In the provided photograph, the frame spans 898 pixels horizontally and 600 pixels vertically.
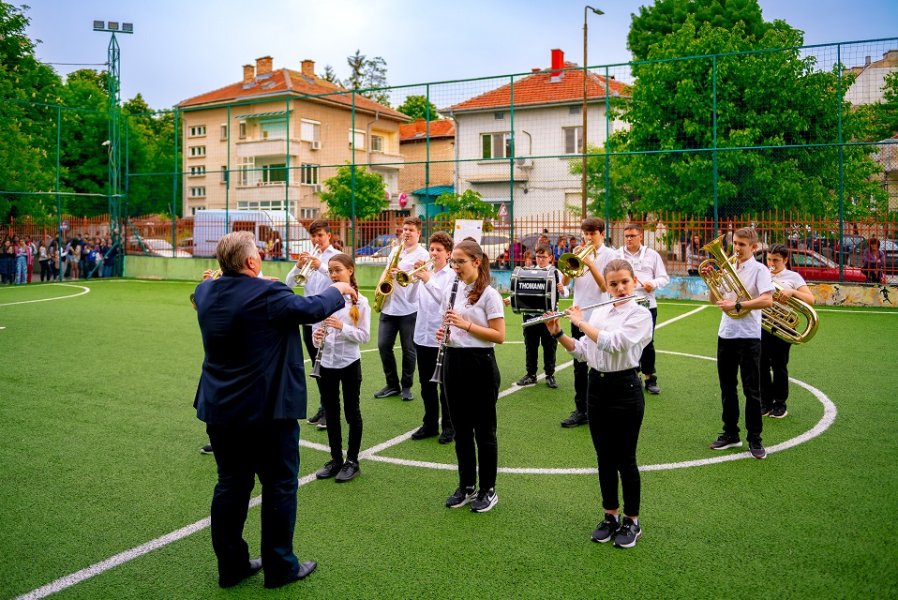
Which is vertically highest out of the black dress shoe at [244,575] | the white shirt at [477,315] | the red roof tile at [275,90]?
the red roof tile at [275,90]

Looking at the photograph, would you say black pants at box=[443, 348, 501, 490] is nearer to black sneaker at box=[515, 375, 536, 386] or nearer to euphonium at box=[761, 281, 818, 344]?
euphonium at box=[761, 281, 818, 344]

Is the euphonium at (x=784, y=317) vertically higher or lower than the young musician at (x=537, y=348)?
higher

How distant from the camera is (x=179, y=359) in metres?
12.0

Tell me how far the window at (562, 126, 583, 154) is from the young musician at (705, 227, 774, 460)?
29.6 m

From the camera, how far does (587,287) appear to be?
8727 mm

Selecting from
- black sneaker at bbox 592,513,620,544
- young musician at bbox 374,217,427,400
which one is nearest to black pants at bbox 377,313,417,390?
young musician at bbox 374,217,427,400

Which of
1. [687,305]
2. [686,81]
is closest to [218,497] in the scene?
[687,305]

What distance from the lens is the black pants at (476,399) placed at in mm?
5668

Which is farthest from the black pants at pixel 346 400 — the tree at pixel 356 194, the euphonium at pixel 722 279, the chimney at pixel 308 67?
the chimney at pixel 308 67

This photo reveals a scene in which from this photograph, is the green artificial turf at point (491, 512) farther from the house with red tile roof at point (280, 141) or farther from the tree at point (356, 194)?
the house with red tile roof at point (280, 141)

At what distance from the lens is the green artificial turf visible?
462 cm

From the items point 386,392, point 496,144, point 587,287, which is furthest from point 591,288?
point 496,144

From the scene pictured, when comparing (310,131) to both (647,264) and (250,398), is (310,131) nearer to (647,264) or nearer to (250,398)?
(647,264)

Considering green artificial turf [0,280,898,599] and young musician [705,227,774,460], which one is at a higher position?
young musician [705,227,774,460]
